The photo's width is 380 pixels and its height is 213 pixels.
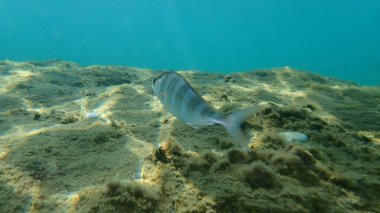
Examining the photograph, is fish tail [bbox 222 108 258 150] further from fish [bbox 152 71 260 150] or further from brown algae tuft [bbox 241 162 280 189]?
brown algae tuft [bbox 241 162 280 189]

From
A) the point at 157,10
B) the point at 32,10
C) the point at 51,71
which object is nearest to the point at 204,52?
the point at 157,10

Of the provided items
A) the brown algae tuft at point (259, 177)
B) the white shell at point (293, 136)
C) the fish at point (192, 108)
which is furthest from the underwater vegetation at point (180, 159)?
the fish at point (192, 108)

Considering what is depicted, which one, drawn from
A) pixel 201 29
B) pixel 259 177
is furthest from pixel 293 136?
pixel 201 29

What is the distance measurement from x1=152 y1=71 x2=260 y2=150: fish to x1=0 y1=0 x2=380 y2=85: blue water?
3880 inches

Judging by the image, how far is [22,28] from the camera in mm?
126500

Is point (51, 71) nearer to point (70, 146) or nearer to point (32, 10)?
point (70, 146)

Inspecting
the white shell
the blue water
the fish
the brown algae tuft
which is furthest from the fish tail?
the blue water

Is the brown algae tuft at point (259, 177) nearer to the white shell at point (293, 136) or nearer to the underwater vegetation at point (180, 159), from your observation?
the underwater vegetation at point (180, 159)

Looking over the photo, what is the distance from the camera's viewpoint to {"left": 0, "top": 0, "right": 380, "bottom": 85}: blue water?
116 m

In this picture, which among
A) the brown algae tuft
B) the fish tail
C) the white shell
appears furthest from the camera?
the white shell

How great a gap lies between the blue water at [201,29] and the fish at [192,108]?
98.5 meters

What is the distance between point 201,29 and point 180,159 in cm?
17426

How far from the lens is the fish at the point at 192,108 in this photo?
202cm

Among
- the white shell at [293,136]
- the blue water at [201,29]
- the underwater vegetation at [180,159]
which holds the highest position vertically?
the blue water at [201,29]
